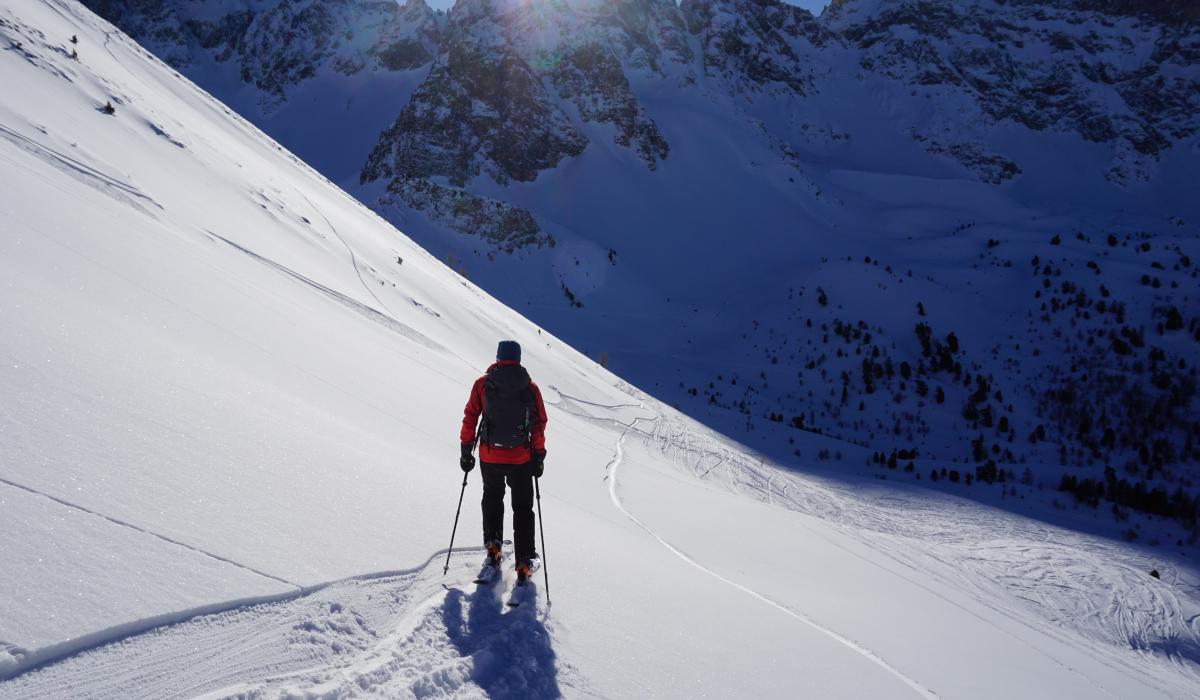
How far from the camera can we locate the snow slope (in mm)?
2645

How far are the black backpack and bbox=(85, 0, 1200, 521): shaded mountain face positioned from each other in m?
13.9

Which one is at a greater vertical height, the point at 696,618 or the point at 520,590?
the point at 696,618

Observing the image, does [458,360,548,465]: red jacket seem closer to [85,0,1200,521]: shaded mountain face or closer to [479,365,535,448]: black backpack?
[479,365,535,448]: black backpack

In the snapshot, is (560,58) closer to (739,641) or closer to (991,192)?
(991,192)

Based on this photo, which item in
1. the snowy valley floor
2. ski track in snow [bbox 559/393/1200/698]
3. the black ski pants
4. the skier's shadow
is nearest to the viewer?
the snowy valley floor

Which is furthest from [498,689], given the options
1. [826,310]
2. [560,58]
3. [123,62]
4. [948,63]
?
[948,63]

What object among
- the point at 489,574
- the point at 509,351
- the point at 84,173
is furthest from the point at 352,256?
the point at 489,574

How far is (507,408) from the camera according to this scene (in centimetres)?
452

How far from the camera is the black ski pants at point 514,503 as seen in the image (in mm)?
4465

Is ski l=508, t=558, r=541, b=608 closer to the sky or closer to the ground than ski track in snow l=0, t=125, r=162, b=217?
closer to the ground

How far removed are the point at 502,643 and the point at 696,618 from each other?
5.25ft

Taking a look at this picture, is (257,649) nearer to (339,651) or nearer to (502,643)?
(339,651)

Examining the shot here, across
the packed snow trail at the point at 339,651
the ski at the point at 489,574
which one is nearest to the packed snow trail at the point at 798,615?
the ski at the point at 489,574

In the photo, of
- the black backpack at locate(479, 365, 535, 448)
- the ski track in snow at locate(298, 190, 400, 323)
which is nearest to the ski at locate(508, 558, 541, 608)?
the black backpack at locate(479, 365, 535, 448)
